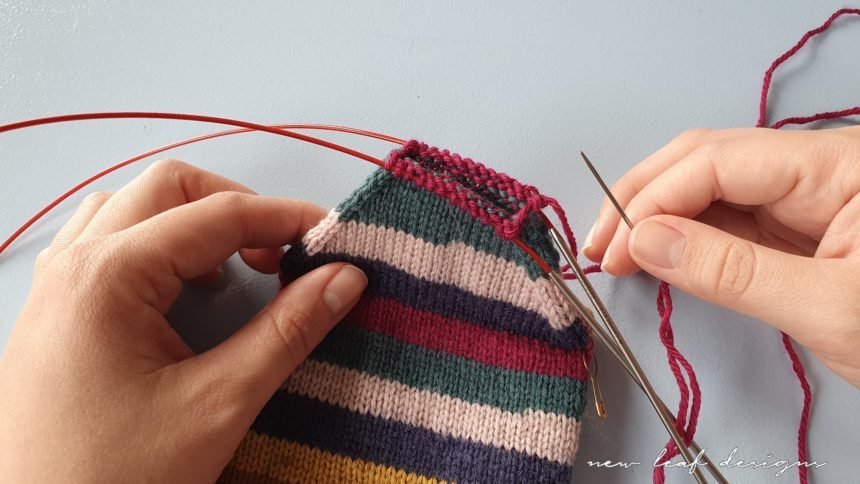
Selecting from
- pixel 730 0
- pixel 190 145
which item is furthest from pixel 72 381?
pixel 730 0

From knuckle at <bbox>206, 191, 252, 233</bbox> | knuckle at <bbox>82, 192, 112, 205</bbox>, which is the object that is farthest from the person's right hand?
knuckle at <bbox>82, 192, 112, 205</bbox>

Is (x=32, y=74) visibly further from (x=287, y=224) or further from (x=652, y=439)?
(x=652, y=439)

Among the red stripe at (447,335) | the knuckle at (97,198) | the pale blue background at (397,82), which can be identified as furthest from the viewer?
the pale blue background at (397,82)

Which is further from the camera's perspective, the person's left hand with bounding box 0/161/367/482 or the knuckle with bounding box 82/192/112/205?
the knuckle with bounding box 82/192/112/205

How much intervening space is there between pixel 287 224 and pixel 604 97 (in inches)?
27.4

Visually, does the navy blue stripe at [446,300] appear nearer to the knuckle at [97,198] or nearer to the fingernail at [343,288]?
the fingernail at [343,288]

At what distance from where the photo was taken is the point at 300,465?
104 cm

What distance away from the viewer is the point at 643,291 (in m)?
1.21

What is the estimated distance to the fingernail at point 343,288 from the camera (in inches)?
38.6

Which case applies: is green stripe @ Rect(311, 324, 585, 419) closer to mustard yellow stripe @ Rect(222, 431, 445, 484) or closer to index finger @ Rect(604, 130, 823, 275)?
mustard yellow stripe @ Rect(222, 431, 445, 484)

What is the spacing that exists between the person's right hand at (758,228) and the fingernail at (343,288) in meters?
0.44

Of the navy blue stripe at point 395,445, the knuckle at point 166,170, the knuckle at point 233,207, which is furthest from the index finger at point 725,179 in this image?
the knuckle at point 166,170

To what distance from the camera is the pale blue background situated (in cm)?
127

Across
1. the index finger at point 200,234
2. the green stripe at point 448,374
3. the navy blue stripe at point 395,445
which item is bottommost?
the navy blue stripe at point 395,445
